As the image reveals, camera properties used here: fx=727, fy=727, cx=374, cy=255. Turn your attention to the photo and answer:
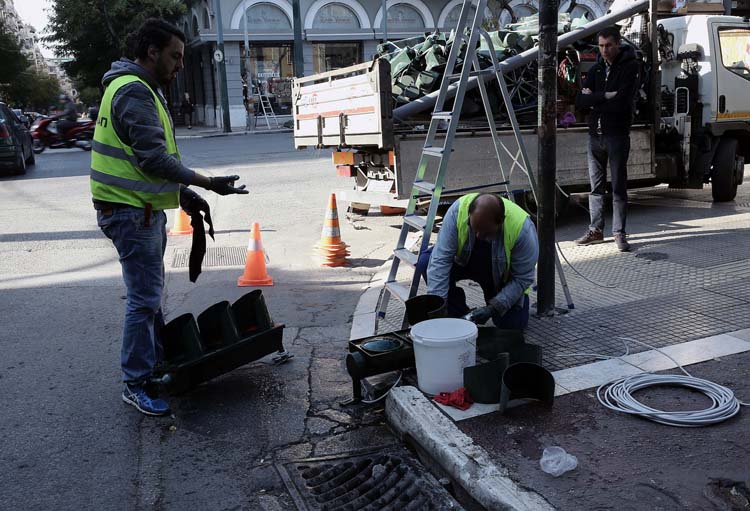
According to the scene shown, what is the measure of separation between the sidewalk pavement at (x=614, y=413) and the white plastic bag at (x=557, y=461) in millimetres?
33

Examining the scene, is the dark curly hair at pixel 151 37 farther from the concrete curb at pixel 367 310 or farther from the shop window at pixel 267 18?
the shop window at pixel 267 18

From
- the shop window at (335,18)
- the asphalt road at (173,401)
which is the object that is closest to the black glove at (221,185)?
the asphalt road at (173,401)

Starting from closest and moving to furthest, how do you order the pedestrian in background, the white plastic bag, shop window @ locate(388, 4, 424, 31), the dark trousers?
the white plastic bag
the dark trousers
shop window @ locate(388, 4, 424, 31)
the pedestrian in background

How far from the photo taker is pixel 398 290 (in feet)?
16.3

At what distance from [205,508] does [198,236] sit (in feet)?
5.56

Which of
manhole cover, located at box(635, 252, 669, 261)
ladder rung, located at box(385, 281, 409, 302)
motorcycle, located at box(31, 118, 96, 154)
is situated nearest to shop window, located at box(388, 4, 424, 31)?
motorcycle, located at box(31, 118, 96, 154)

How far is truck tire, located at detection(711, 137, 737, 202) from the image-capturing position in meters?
8.90

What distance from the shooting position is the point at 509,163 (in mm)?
7746

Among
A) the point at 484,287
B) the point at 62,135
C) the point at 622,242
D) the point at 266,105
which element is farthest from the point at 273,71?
the point at 484,287

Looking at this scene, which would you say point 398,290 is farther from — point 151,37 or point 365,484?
point 151,37

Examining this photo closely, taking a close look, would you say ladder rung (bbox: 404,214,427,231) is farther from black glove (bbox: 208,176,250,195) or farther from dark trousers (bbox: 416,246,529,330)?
black glove (bbox: 208,176,250,195)

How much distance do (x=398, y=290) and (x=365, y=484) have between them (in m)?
1.93

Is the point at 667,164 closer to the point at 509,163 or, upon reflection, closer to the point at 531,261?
the point at 509,163

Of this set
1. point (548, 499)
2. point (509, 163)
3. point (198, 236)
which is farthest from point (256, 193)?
point (548, 499)
